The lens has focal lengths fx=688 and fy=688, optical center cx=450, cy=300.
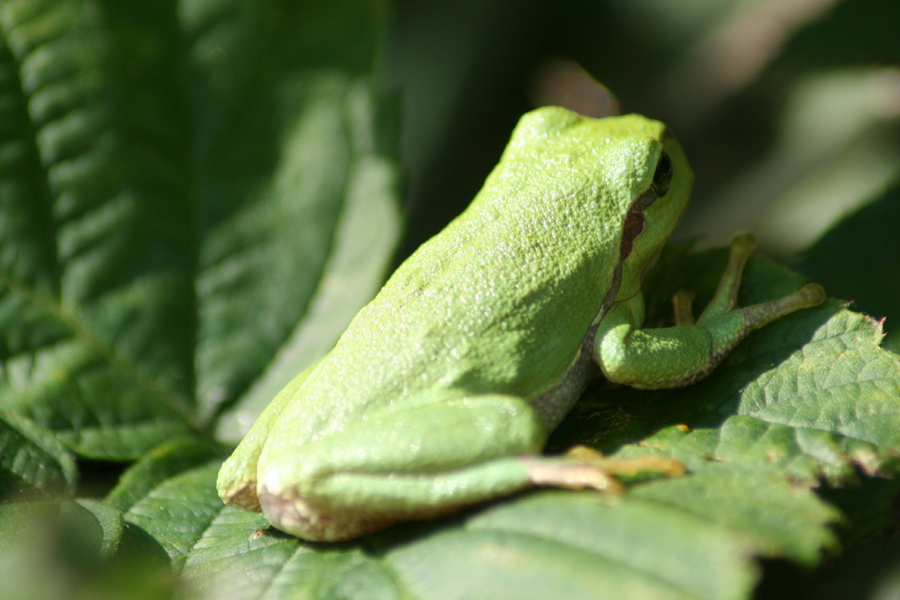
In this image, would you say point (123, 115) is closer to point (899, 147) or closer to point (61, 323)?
point (61, 323)

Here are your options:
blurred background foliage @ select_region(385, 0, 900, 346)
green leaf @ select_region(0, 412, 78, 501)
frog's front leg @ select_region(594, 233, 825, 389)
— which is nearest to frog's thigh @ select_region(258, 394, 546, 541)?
frog's front leg @ select_region(594, 233, 825, 389)

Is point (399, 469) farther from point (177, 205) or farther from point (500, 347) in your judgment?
point (177, 205)

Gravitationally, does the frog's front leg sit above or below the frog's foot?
above

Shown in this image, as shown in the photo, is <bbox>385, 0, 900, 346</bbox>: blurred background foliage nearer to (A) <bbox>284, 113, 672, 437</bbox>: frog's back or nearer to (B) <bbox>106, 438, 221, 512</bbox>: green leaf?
(A) <bbox>284, 113, 672, 437</bbox>: frog's back

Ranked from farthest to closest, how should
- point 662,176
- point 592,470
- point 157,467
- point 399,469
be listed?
1. point 662,176
2. point 157,467
3. point 399,469
4. point 592,470

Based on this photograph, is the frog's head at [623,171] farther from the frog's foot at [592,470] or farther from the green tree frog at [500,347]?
the frog's foot at [592,470]

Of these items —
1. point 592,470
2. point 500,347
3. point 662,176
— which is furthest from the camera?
point 662,176

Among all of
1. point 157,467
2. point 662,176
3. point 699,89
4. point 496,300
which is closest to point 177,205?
point 157,467
